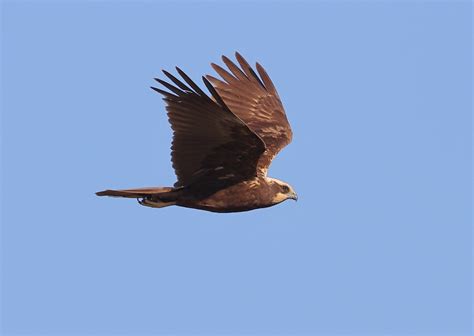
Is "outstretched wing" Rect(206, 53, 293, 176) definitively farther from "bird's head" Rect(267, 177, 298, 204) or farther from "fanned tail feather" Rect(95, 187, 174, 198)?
"fanned tail feather" Rect(95, 187, 174, 198)

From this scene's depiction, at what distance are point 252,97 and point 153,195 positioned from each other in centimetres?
392

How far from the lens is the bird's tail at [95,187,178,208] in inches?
530

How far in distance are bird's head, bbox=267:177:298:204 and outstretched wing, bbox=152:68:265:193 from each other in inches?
22.5

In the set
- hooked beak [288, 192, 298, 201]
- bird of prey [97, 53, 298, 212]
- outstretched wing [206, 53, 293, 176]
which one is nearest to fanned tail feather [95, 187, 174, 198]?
bird of prey [97, 53, 298, 212]

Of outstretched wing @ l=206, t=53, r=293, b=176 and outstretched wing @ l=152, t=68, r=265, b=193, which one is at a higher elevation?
outstretched wing @ l=206, t=53, r=293, b=176

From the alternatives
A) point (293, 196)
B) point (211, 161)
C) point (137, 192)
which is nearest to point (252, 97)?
point (293, 196)

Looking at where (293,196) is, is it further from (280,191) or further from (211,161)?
(211,161)

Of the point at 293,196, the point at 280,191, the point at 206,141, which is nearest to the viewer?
the point at 206,141

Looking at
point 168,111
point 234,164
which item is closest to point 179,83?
point 168,111

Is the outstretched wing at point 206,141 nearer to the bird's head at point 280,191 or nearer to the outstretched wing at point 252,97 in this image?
the bird's head at point 280,191

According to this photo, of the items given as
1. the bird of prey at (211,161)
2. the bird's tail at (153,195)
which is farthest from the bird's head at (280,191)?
the bird's tail at (153,195)

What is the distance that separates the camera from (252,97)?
1697 centimetres

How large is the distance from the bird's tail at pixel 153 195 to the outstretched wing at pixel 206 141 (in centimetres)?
20

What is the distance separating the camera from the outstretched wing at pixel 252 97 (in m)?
16.5
